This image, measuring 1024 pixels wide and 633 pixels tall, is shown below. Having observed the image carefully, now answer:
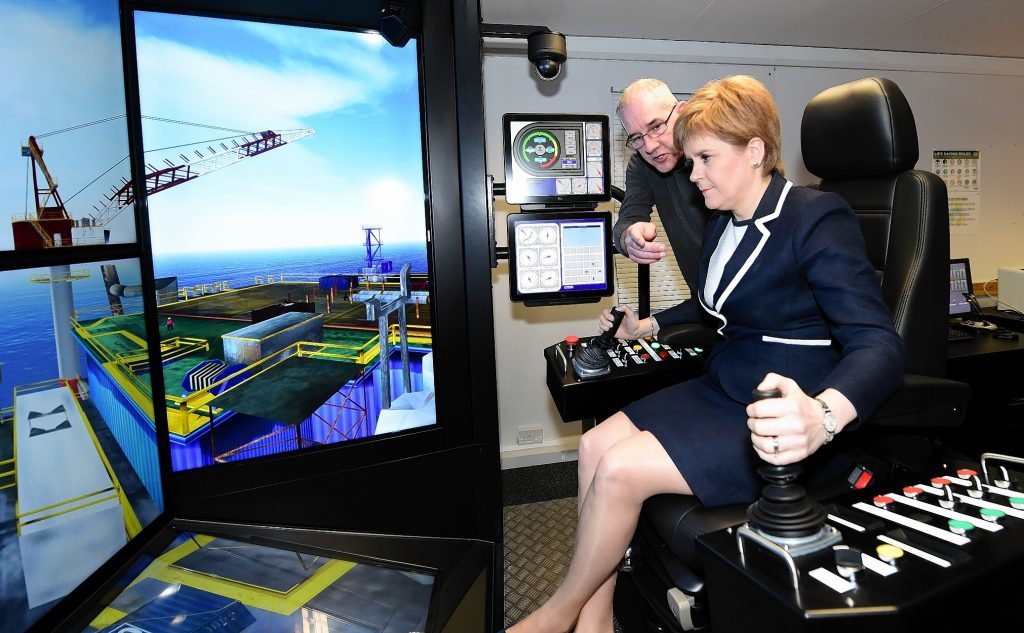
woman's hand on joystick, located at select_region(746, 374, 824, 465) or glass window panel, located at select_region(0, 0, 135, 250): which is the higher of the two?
glass window panel, located at select_region(0, 0, 135, 250)

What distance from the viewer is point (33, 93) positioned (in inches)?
51.4

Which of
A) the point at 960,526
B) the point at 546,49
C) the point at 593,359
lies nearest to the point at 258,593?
the point at 593,359

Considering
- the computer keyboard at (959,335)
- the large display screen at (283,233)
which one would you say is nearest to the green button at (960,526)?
the large display screen at (283,233)

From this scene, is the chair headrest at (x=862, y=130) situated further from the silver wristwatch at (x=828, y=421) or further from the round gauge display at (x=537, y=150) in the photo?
the silver wristwatch at (x=828, y=421)

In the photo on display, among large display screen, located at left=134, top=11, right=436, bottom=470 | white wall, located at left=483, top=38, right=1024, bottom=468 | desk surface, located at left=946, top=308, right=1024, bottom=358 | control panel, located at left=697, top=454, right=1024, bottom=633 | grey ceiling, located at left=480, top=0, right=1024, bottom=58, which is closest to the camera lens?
control panel, located at left=697, top=454, right=1024, bottom=633

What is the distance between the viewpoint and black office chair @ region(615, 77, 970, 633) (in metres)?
1.18

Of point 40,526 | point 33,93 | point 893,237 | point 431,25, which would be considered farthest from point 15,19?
point 893,237

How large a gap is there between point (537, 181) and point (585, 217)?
0.62 feet

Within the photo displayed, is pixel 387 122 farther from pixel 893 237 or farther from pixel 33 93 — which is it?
pixel 893 237

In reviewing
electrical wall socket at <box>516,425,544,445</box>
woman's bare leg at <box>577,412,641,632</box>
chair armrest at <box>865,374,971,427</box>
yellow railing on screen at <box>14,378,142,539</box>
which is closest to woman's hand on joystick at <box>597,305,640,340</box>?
woman's bare leg at <box>577,412,641,632</box>

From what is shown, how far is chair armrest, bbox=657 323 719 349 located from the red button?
818mm

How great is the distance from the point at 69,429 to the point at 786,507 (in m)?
1.54

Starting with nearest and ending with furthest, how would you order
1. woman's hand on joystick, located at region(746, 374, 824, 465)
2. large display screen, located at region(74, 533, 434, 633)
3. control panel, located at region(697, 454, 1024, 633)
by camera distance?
control panel, located at region(697, 454, 1024, 633) → woman's hand on joystick, located at region(746, 374, 824, 465) → large display screen, located at region(74, 533, 434, 633)

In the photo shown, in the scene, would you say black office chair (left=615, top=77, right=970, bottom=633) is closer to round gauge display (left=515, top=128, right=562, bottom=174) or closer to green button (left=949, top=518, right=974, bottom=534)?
green button (left=949, top=518, right=974, bottom=534)
